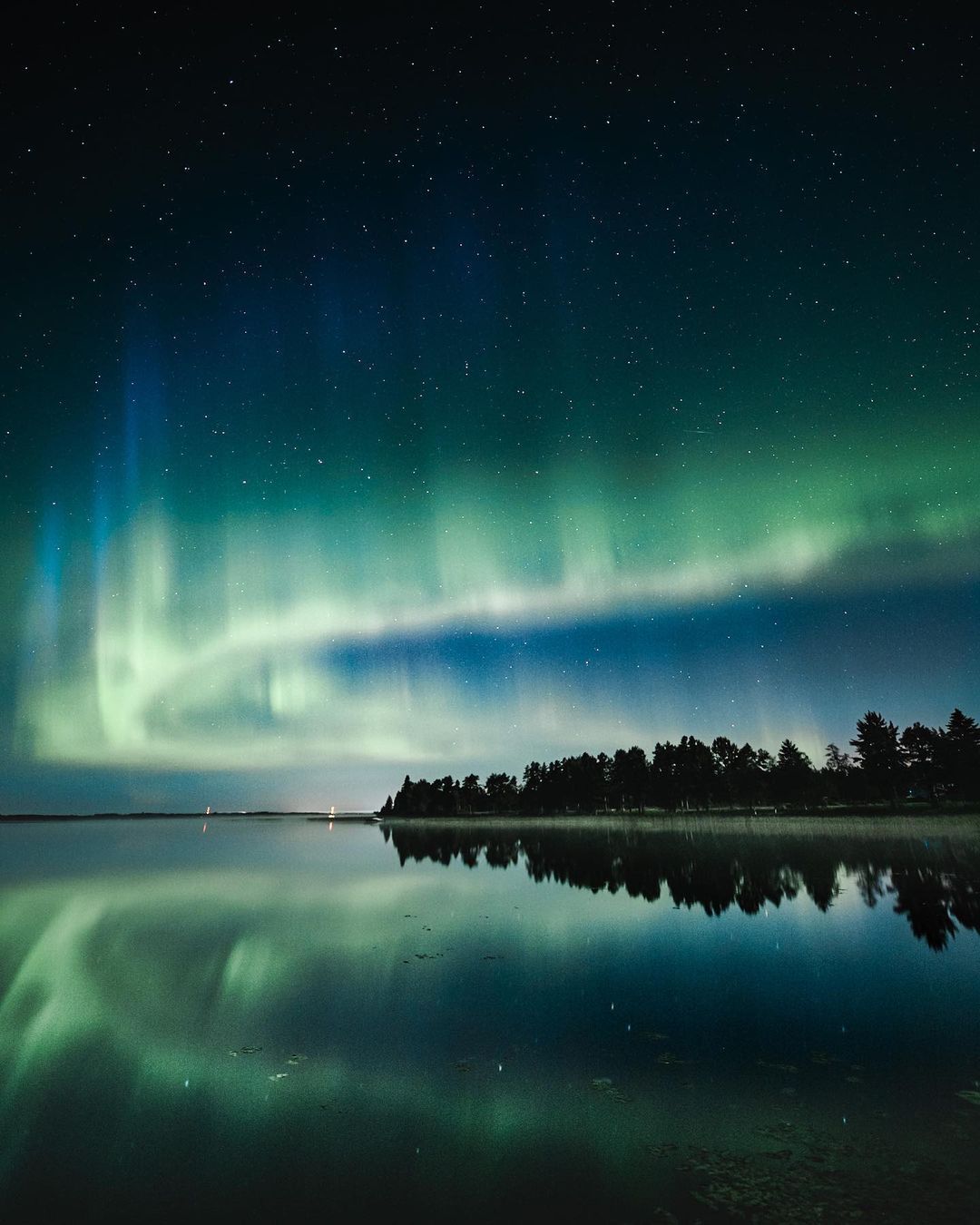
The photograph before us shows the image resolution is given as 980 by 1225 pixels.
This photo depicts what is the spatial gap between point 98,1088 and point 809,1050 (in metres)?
15.6

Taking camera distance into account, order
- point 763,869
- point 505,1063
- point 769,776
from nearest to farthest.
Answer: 1. point 505,1063
2. point 763,869
3. point 769,776

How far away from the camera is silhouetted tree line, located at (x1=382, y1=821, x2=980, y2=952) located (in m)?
32.1

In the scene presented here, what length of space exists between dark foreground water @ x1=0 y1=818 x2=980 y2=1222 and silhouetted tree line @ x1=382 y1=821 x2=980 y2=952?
70cm

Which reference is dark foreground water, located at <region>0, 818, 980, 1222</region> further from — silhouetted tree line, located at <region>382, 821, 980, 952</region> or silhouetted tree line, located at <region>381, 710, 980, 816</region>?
silhouetted tree line, located at <region>381, 710, 980, 816</region>

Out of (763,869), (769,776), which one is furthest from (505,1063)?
(769,776)

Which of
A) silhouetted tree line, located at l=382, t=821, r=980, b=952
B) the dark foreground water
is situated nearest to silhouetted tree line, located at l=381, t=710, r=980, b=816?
silhouetted tree line, located at l=382, t=821, r=980, b=952

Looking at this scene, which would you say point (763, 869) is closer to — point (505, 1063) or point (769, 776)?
point (505, 1063)

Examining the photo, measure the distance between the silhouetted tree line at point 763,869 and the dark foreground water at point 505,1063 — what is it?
2.29 feet

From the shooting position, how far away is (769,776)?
13262 centimetres

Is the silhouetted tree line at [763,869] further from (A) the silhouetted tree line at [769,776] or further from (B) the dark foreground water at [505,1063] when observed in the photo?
(A) the silhouetted tree line at [769,776]

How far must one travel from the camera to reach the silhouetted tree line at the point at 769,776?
101 metres

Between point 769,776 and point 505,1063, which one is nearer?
point 505,1063

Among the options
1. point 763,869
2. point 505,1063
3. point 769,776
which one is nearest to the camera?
point 505,1063

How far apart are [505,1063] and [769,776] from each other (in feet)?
440
